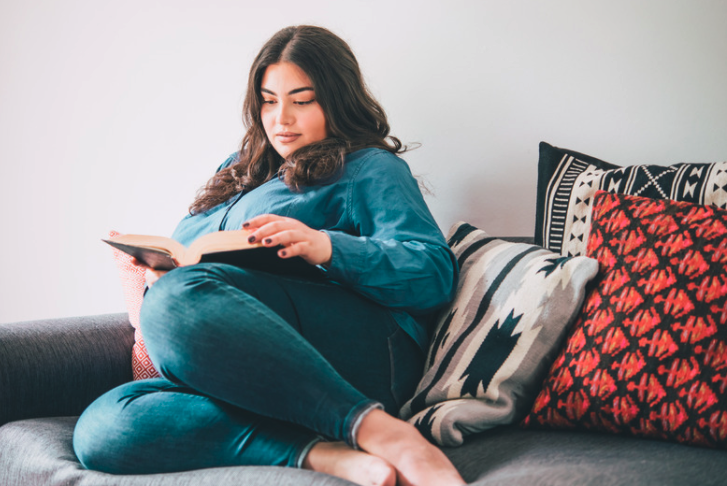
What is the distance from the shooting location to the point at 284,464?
0.83m

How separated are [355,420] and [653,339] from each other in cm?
42

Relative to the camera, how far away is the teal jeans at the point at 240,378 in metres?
0.79

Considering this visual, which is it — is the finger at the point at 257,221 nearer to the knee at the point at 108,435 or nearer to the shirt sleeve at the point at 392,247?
the shirt sleeve at the point at 392,247

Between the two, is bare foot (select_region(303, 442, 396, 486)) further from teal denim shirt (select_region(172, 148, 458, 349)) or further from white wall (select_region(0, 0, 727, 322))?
white wall (select_region(0, 0, 727, 322))

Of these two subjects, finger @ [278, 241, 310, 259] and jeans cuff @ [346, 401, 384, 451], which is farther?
finger @ [278, 241, 310, 259]

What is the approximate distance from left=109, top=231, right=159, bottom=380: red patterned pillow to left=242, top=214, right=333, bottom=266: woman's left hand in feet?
1.57

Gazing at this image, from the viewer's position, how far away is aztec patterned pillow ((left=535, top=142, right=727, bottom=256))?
101cm

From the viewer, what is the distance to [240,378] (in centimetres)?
80

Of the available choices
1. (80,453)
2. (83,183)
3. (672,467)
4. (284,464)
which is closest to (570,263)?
(672,467)

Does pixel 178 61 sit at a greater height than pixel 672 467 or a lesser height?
greater

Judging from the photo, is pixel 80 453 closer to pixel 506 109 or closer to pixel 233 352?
pixel 233 352

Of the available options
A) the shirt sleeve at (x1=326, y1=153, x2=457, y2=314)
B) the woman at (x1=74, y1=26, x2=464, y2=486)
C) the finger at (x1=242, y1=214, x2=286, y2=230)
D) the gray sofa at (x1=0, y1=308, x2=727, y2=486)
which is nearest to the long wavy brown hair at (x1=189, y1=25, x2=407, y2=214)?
the woman at (x1=74, y1=26, x2=464, y2=486)

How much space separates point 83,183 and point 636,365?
5.58 ft

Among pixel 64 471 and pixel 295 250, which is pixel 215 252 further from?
pixel 64 471
